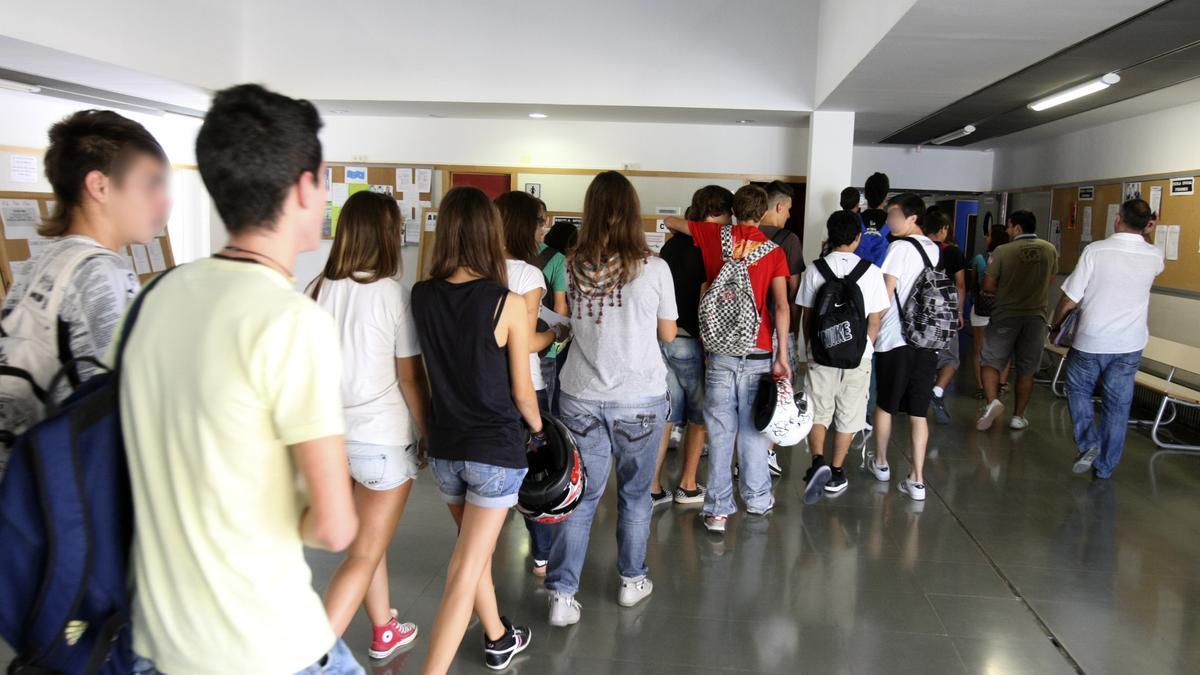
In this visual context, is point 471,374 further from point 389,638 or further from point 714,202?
point 714,202

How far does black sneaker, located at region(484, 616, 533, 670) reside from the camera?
2.85 metres

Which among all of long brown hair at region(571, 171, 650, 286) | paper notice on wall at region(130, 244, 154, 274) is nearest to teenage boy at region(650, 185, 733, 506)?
long brown hair at region(571, 171, 650, 286)

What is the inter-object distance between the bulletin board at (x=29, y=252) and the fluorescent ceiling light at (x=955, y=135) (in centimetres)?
772

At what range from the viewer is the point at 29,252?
5902 mm

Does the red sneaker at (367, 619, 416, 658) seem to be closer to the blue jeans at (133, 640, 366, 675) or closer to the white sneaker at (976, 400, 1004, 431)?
the blue jeans at (133, 640, 366, 675)

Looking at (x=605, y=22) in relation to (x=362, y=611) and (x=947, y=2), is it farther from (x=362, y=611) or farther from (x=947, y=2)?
(x=362, y=611)

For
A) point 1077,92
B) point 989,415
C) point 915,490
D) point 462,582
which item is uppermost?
point 1077,92

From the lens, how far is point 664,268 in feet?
10.4

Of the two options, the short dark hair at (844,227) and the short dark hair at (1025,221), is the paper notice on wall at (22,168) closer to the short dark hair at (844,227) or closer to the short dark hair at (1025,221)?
the short dark hair at (844,227)

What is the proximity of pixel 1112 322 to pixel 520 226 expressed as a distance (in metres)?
3.94

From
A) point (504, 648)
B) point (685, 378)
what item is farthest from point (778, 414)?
point (504, 648)

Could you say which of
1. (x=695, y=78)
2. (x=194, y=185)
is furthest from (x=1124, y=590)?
(x=194, y=185)

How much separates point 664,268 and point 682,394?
1.35 metres

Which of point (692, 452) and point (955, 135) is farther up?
point (955, 135)
